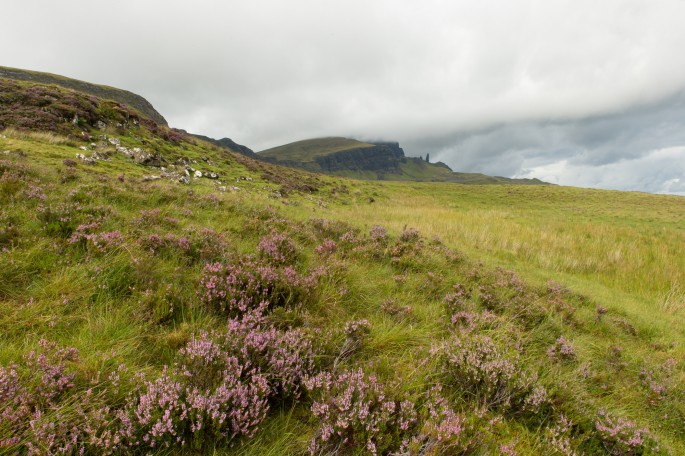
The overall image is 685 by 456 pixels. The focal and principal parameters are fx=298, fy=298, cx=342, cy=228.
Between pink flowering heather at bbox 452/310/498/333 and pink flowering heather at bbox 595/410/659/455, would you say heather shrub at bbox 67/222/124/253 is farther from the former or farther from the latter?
pink flowering heather at bbox 595/410/659/455

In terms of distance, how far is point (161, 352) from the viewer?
3072mm

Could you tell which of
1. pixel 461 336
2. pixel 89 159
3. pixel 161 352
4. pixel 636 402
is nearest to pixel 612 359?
pixel 636 402

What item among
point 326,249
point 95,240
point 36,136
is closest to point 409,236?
point 326,249

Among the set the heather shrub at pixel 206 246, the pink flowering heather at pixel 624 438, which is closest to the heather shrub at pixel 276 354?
the heather shrub at pixel 206 246

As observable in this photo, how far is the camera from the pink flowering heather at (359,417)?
2339mm

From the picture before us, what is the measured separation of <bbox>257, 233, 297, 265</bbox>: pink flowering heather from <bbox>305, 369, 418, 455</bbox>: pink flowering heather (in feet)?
9.96

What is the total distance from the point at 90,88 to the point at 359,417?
173128 millimetres

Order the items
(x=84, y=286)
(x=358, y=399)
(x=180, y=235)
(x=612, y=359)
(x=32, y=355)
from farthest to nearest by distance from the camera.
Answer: (x=180, y=235)
(x=612, y=359)
(x=84, y=286)
(x=358, y=399)
(x=32, y=355)

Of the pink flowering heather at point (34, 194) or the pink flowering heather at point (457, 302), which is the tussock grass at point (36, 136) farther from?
the pink flowering heather at point (457, 302)

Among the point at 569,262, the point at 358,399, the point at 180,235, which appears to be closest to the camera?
the point at 358,399

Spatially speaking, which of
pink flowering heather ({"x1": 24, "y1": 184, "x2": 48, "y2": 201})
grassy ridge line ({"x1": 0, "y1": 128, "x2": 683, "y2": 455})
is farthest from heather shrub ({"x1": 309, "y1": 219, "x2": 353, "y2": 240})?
pink flowering heather ({"x1": 24, "y1": 184, "x2": 48, "y2": 201})

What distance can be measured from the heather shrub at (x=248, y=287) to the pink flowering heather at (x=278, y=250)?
842 mm

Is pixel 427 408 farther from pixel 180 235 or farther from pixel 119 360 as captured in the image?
pixel 180 235

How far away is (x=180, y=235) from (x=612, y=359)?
7.86 meters
